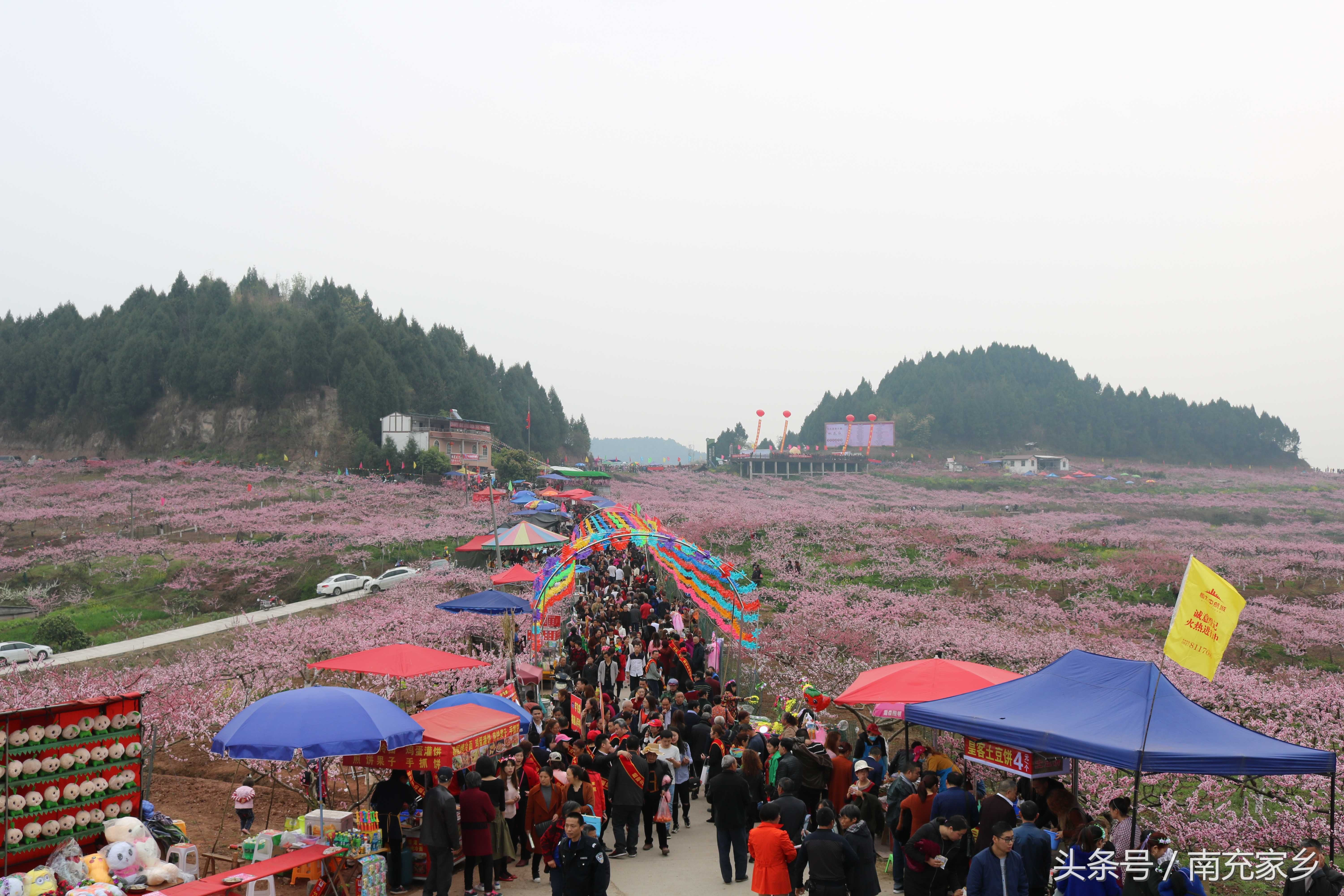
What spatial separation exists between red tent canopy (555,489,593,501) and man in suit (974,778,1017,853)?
41.5 metres

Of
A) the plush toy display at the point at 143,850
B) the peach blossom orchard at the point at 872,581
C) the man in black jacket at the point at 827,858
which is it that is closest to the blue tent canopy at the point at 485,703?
the plush toy display at the point at 143,850

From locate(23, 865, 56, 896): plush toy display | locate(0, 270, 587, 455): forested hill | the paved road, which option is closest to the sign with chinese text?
locate(23, 865, 56, 896): plush toy display

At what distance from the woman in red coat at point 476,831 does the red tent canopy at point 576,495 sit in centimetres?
3986

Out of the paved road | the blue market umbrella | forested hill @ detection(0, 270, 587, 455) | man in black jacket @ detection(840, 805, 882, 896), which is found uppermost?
forested hill @ detection(0, 270, 587, 455)

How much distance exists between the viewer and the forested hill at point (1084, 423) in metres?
131

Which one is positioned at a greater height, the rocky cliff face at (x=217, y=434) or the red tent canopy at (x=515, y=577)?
the rocky cliff face at (x=217, y=434)

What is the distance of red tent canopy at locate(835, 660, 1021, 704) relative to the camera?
1042cm

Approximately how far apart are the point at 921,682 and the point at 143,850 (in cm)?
861

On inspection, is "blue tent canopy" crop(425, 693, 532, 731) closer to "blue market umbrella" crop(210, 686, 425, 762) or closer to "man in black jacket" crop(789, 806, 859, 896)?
"blue market umbrella" crop(210, 686, 425, 762)

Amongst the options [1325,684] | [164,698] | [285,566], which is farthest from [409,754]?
[285,566]

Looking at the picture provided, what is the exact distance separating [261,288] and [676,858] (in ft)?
376

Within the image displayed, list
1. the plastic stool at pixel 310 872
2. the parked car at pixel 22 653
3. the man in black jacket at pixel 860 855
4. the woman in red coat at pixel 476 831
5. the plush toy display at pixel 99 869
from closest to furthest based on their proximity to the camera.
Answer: the man in black jacket at pixel 860 855 < the plush toy display at pixel 99 869 < the plastic stool at pixel 310 872 < the woman in red coat at pixel 476 831 < the parked car at pixel 22 653

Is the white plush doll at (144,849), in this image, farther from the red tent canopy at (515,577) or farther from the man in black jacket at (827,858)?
the red tent canopy at (515,577)

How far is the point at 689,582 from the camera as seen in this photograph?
19.4 m
